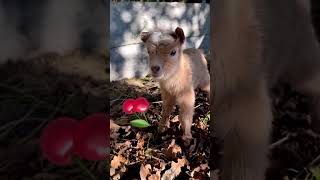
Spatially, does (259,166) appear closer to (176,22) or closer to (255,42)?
(255,42)

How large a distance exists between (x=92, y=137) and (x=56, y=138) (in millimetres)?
76

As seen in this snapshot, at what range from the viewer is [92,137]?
1.02 metres

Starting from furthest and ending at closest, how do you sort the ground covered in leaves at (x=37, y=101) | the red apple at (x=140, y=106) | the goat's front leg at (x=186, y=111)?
the red apple at (x=140, y=106)
the goat's front leg at (x=186, y=111)
the ground covered in leaves at (x=37, y=101)

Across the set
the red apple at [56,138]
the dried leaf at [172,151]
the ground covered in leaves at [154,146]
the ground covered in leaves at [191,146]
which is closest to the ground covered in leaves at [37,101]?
the red apple at [56,138]

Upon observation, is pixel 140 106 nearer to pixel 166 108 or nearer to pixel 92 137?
pixel 166 108

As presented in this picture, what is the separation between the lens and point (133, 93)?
2.68 metres

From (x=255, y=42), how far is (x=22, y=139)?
55 centimetres

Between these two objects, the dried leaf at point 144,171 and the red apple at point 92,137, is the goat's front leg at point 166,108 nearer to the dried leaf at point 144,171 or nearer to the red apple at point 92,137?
the dried leaf at point 144,171

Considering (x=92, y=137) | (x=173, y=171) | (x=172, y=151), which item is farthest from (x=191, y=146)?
(x=92, y=137)

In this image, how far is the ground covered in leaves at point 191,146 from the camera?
117 cm

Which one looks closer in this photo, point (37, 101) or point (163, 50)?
point (37, 101)

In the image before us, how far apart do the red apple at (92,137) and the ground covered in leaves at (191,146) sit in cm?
40

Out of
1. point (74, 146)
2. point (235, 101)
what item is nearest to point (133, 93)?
point (235, 101)

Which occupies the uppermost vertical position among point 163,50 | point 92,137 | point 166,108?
point 163,50
